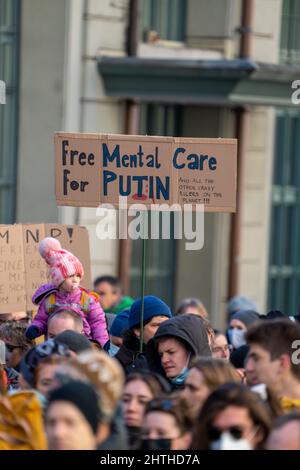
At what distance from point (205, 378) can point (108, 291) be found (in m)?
6.95

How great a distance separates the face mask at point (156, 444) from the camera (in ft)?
19.7

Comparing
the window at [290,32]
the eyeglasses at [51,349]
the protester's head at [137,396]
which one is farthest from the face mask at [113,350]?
the window at [290,32]

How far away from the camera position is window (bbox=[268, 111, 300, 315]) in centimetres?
1747

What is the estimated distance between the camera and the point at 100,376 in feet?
19.1

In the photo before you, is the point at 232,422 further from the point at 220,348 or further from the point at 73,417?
the point at 220,348

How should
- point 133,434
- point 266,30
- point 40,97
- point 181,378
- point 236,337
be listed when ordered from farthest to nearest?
point 266,30 < point 40,97 < point 236,337 < point 181,378 < point 133,434

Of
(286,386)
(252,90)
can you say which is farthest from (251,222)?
(286,386)

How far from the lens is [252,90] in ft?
53.9

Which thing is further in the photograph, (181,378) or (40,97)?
(40,97)

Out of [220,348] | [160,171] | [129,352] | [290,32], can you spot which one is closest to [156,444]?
[129,352]

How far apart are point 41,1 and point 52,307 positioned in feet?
23.2

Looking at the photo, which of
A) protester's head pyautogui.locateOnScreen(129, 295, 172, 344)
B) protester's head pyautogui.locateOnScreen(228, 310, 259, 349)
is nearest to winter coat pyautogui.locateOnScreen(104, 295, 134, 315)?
protester's head pyautogui.locateOnScreen(228, 310, 259, 349)
